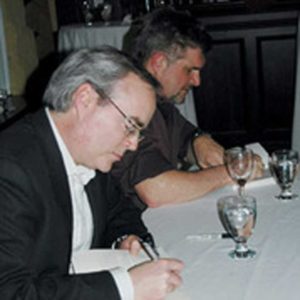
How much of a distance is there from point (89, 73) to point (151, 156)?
20.9 inches

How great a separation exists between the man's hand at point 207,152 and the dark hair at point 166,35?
32 cm

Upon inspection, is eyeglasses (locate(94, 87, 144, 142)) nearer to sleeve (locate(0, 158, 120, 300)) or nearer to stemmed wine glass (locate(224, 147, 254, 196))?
sleeve (locate(0, 158, 120, 300))

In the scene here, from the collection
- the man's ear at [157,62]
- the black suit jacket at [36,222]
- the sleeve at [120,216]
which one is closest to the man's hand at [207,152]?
the man's ear at [157,62]

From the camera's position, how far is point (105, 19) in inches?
182

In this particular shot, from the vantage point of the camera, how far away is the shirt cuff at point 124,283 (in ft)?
4.20

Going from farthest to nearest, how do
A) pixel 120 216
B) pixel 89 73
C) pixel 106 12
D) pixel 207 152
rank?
pixel 106 12, pixel 207 152, pixel 120 216, pixel 89 73

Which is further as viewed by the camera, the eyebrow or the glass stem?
the glass stem

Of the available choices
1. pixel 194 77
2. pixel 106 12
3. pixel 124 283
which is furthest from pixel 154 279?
pixel 106 12

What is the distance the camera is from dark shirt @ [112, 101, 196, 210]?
1.87m

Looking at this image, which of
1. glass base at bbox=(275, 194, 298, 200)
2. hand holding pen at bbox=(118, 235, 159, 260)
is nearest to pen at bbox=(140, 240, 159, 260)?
hand holding pen at bbox=(118, 235, 159, 260)

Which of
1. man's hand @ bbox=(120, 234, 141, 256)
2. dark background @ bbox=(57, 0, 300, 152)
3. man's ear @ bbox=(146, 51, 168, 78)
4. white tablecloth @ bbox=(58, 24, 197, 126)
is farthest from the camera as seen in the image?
dark background @ bbox=(57, 0, 300, 152)

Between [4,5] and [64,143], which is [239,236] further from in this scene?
[4,5]

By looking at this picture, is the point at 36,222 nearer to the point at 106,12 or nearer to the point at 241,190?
the point at 241,190

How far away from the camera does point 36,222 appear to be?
136 centimetres
